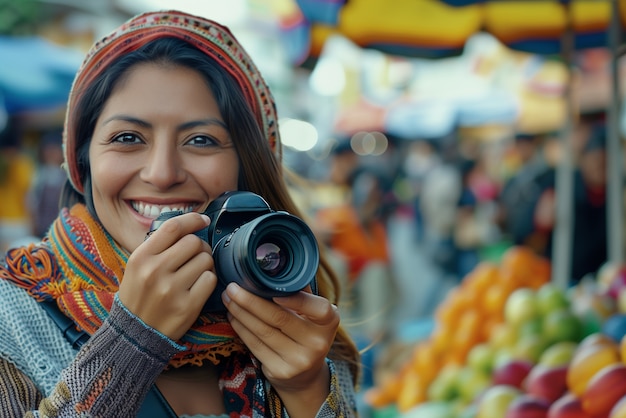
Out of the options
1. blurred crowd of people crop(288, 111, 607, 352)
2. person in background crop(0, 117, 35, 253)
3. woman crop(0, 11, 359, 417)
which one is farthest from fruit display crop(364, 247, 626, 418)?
person in background crop(0, 117, 35, 253)

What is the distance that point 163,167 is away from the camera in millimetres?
1312

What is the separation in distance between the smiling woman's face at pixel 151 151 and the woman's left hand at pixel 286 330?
255 mm

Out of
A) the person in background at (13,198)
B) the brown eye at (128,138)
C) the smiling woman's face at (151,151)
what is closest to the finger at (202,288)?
the smiling woman's face at (151,151)

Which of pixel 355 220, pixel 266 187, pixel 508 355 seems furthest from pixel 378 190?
pixel 266 187

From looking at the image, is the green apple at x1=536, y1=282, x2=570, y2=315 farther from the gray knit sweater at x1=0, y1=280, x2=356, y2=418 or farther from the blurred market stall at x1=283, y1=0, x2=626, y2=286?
the gray knit sweater at x1=0, y1=280, x2=356, y2=418

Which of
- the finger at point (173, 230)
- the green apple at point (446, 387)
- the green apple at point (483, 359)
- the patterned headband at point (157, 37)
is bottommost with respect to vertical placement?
the green apple at point (446, 387)

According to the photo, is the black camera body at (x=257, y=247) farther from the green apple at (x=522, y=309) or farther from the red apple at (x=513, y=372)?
the green apple at (x=522, y=309)

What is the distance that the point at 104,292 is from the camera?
131 cm

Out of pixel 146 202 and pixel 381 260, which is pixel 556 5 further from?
pixel 146 202

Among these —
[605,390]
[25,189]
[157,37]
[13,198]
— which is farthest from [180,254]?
[25,189]

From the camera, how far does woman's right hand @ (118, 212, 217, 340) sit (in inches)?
45.3

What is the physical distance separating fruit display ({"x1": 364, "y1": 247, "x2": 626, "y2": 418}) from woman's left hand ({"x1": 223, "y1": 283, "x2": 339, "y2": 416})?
3.76ft

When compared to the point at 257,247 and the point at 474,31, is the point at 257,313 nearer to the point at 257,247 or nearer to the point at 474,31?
the point at 257,247

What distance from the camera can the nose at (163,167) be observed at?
1.31 m
